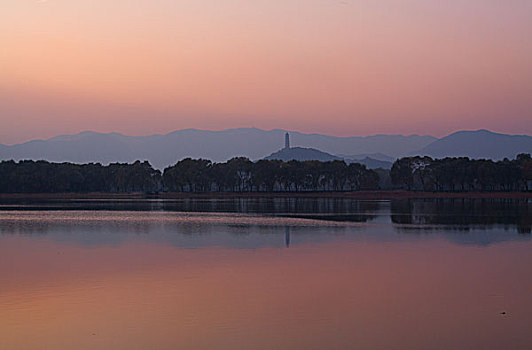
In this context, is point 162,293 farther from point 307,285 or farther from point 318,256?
point 318,256

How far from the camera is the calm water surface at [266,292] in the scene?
490 inches

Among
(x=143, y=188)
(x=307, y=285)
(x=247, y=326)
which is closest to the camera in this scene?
(x=247, y=326)

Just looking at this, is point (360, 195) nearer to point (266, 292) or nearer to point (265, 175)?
point (265, 175)

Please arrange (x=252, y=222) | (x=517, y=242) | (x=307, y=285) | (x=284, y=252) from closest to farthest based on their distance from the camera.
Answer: (x=307, y=285)
(x=284, y=252)
(x=517, y=242)
(x=252, y=222)

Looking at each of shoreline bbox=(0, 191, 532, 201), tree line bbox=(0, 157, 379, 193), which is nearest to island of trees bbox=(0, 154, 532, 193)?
tree line bbox=(0, 157, 379, 193)

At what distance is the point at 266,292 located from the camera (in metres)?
17.0

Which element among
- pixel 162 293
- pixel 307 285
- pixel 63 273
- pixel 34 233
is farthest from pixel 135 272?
pixel 34 233

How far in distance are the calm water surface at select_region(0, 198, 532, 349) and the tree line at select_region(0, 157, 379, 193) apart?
94128 mm

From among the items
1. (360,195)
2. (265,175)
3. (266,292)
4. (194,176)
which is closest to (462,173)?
(360,195)

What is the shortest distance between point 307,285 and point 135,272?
6159 millimetres

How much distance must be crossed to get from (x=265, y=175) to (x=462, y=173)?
38.9m

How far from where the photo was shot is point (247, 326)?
43.5ft

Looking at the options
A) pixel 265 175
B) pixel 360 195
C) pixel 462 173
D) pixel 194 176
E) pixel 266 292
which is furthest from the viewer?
pixel 194 176

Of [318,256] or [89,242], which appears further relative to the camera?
[89,242]
